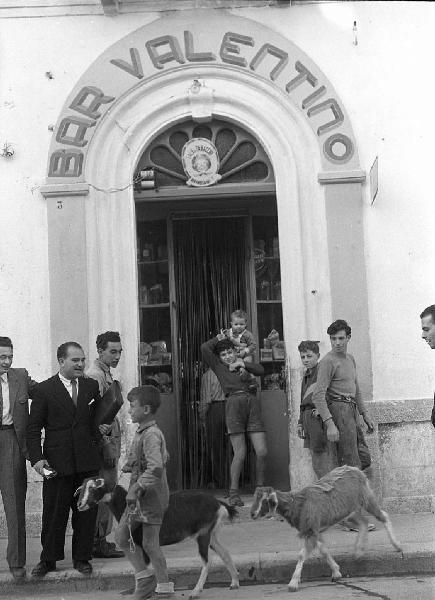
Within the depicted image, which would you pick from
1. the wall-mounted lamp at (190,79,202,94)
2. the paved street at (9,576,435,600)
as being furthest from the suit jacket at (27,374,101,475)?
the wall-mounted lamp at (190,79,202,94)

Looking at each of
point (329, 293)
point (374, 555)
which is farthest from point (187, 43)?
point (374, 555)

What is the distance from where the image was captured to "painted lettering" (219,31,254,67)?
10500mm

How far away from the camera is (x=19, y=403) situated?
27.1 ft

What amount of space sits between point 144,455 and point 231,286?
15.6 feet

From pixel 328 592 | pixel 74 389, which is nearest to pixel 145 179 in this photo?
pixel 74 389

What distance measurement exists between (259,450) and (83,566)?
2.70 metres

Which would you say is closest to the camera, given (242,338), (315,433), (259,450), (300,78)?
(315,433)

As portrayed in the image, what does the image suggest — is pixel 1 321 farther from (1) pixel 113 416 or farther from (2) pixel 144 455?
(2) pixel 144 455

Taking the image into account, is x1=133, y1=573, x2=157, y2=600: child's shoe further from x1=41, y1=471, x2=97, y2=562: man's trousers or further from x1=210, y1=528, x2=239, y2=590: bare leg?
x1=41, y1=471, x2=97, y2=562: man's trousers

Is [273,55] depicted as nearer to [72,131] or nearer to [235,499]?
[72,131]

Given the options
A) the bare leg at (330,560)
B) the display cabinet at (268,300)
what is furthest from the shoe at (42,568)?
the display cabinet at (268,300)

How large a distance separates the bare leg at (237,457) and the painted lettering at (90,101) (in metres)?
3.42

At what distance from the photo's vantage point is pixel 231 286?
11711mm

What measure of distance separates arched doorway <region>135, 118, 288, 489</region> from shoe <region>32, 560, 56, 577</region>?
332 centimetres
